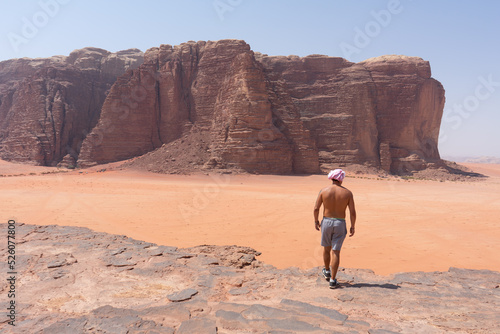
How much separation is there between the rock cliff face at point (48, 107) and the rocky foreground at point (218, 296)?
4084 centimetres

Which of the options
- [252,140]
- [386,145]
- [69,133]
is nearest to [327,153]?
[386,145]

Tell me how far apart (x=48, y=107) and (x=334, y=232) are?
4957 cm

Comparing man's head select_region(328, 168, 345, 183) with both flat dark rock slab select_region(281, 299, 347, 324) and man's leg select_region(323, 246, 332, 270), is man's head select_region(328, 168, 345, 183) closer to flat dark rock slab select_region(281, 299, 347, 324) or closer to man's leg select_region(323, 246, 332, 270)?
man's leg select_region(323, 246, 332, 270)

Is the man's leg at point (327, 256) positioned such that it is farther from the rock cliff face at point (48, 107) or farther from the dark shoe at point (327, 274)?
the rock cliff face at point (48, 107)

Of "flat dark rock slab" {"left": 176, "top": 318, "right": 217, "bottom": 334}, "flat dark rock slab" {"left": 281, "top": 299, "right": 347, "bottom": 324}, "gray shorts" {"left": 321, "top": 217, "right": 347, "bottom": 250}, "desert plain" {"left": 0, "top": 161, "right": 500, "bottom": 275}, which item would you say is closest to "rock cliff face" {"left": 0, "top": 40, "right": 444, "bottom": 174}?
"desert plain" {"left": 0, "top": 161, "right": 500, "bottom": 275}

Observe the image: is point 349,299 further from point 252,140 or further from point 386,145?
point 386,145

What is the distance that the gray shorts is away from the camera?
4.44 m

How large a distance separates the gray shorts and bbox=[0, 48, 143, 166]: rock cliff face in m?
43.1

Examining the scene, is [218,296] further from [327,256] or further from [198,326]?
[327,256]

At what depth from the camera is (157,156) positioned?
33.3m

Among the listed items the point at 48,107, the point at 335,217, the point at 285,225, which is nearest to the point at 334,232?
the point at 335,217

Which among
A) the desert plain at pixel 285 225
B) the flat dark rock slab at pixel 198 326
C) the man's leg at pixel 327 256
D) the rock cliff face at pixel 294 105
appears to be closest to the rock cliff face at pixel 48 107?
the rock cliff face at pixel 294 105

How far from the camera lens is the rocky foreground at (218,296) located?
313 centimetres

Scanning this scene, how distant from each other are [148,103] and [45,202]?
2792 cm
